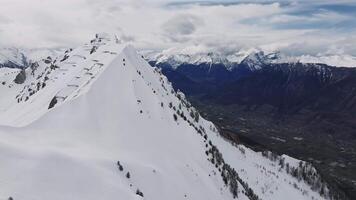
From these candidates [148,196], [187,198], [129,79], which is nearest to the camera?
[148,196]

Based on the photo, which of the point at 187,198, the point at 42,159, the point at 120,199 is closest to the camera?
the point at 120,199

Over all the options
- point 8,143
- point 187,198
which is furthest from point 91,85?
point 8,143

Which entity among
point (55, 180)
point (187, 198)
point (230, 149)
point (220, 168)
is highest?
point (55, 180)

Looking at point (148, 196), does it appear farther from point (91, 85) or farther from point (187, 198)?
point (91, 85)

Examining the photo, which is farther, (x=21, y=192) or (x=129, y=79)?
(x=129, y=79)

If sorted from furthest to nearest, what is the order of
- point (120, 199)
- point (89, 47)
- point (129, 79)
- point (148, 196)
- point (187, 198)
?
point (89, 47), point (129, 79), point (187, 198), point (148, 196), point (120, 199)

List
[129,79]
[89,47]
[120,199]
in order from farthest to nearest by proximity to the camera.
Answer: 1. [89,47]
2. [129,79]
3. [120,199]

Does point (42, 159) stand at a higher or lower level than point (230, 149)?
higher

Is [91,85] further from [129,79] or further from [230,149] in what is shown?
[230,149]

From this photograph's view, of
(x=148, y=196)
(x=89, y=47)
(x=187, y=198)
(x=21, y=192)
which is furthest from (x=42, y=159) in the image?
(x=89, y=47)
